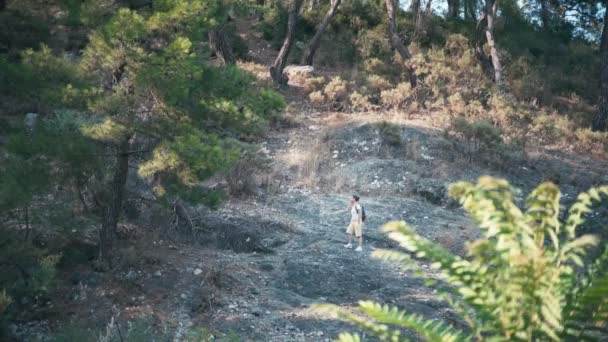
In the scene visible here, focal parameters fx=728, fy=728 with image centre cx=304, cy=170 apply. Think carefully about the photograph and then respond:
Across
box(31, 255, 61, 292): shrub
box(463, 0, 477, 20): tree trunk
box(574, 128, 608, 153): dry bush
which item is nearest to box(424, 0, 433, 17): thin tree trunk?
box(463, 0, 477, 20): tree trunk

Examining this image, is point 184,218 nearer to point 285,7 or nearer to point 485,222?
point 485,222

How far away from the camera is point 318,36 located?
2650cm

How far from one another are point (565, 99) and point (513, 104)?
5.14 metres

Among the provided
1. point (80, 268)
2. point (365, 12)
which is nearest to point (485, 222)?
point (80, 268)

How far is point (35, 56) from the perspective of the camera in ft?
33.3

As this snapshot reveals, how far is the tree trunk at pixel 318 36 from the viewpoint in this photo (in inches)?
1026

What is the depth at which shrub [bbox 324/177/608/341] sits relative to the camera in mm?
2836

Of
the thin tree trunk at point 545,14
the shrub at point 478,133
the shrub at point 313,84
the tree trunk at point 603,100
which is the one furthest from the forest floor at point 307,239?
the thin tree trunk at point 545,14

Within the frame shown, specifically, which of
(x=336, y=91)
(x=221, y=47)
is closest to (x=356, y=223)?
(x=336, y=91)

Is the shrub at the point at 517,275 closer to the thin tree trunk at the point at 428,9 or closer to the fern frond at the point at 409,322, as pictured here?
the fern frond at the point at 409,322

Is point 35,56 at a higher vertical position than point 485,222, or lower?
lower

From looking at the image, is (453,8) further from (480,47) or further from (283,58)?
(283,58)

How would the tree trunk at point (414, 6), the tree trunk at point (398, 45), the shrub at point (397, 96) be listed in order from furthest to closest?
the tree trunk at point (414, 6) → the tree trunk at point (398, 45) → the shrub at point (397, 96)

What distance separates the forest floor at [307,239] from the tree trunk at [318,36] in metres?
4.79
